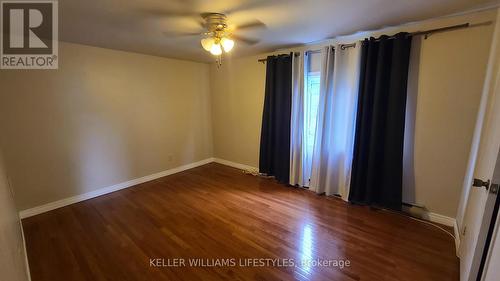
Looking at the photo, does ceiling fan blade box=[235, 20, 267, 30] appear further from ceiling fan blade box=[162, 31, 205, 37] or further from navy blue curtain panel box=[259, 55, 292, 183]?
navy blue curtain panel box=[259, 55, 292, 183]

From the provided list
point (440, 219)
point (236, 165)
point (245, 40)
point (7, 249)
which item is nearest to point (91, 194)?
point (236, 165)

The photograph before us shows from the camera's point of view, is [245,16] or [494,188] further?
[245,16]

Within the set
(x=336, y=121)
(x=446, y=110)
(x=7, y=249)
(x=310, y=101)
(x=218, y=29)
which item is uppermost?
(x=218, y=29)

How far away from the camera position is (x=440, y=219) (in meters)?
2.39

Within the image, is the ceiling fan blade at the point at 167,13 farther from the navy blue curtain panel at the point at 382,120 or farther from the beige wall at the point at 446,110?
the beige wall at the point at 446,110

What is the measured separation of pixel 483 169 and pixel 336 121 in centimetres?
159

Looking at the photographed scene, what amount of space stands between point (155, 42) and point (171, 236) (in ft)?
7.98

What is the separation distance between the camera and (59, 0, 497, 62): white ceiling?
179 cm

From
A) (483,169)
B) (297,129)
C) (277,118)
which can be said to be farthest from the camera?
(277,118)

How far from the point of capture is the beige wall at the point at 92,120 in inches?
100

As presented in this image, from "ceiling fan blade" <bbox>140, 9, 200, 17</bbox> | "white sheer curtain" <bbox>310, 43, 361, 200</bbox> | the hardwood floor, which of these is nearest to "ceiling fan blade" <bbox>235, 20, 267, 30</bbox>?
"ceiling fan blade" <bbox>140, 9, 200, 17</bbox>

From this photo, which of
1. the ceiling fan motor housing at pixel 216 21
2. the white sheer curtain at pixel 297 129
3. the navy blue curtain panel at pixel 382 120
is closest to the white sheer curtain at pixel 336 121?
the navy blue curtain panel at pixel 382 120

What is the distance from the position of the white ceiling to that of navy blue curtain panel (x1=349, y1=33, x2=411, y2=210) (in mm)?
289

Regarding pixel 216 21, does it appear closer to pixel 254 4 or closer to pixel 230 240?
pixel 254 4
